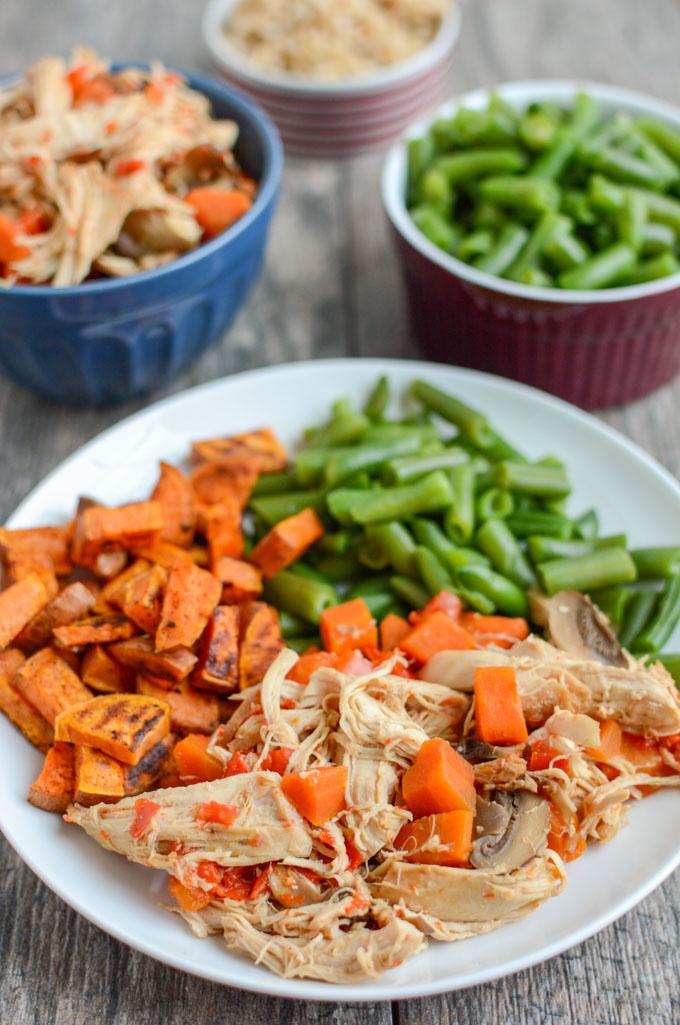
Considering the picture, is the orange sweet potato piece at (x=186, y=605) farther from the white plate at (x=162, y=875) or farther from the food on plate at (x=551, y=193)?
the food on plate at (x=551, y=193)

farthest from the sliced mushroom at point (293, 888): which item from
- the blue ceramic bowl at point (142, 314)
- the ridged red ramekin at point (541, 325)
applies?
the ridged red ramekin at point (541, 325)

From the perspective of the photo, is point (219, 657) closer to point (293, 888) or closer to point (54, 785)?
point (54, 785)

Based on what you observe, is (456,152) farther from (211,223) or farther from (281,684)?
(281,684)

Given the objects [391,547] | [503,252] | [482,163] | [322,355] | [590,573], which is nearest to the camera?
[590,573]

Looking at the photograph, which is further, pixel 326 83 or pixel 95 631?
pixel 326 83

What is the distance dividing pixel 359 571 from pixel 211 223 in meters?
1.10

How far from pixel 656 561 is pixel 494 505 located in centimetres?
41

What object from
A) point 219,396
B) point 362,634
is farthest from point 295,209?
Result: point 362,634

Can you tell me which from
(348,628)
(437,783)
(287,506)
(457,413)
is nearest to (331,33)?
(457,413)

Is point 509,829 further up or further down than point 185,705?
further up

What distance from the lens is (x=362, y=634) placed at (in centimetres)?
224

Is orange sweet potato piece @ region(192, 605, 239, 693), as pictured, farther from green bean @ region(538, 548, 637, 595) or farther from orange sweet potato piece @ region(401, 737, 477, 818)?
green bean @ region(538, 548, 637, 595)

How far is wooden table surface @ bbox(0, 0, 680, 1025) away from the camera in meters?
1.86

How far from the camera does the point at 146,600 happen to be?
2168mm
